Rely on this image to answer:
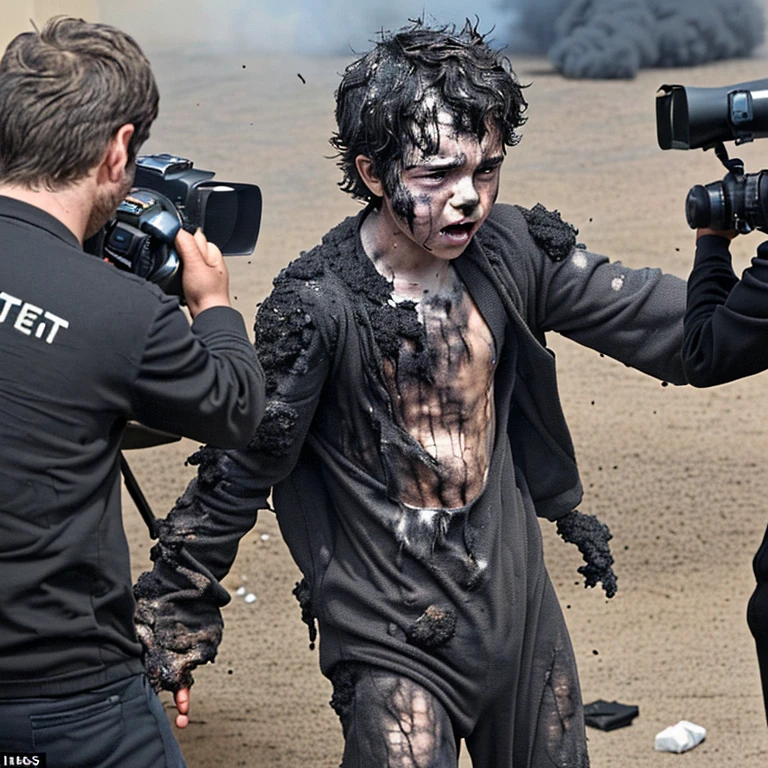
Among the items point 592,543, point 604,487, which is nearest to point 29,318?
point 592,543

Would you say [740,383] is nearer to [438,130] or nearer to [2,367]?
[438,130]

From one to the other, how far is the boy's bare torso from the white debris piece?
1809mm

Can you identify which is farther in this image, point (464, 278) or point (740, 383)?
point (740, 383)

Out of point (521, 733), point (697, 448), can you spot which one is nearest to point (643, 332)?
point (521, 733)

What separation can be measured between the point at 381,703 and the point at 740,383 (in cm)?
466

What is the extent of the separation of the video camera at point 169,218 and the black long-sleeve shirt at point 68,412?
241 millimetres

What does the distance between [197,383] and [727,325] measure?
3.02 ft

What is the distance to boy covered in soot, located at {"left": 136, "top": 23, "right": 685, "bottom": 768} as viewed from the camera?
2.86 metres

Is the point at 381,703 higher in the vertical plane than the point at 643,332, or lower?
lower

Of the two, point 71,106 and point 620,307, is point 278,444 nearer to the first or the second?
point 620,307

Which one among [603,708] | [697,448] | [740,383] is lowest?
[603,708]

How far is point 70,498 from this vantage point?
2.22 m

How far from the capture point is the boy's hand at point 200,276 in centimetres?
248

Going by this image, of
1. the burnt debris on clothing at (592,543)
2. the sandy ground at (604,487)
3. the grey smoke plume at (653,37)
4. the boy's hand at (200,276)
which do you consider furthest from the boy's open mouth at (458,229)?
the grey smoke plume at (653,37)
